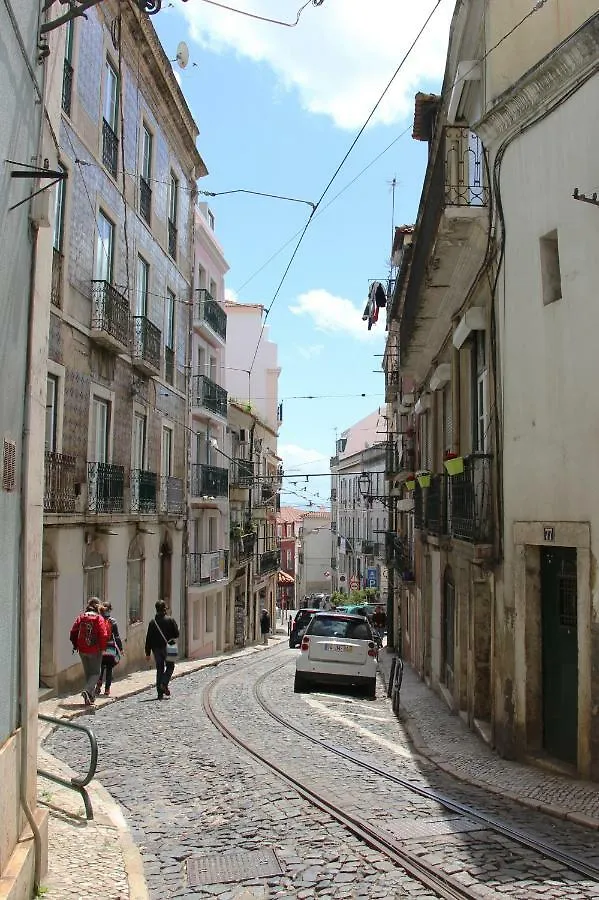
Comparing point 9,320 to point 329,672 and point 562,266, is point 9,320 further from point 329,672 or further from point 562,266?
point 329,672

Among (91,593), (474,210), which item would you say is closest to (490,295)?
(474,210)

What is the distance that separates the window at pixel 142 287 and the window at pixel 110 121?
8.91 feet

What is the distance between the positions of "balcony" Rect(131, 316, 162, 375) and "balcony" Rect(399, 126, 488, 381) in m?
6.44

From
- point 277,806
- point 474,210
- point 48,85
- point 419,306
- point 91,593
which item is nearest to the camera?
point 48,85

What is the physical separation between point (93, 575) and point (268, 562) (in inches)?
1045

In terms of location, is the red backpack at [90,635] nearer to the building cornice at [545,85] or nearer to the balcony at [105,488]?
the balcony at [105,488]

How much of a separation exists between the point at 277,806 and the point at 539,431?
4.92 m

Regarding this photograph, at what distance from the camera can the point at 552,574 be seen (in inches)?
395

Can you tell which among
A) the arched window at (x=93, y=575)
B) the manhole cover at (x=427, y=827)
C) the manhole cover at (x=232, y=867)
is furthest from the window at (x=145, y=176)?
the manhole cover at (x=232, y=867)

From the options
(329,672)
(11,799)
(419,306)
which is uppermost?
(419,306)

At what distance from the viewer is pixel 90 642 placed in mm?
12742

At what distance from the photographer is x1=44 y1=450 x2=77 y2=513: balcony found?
14.5m

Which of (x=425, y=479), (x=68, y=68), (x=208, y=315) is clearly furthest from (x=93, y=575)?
(x=208, y=315)

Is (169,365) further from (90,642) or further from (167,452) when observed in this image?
(90,642)
